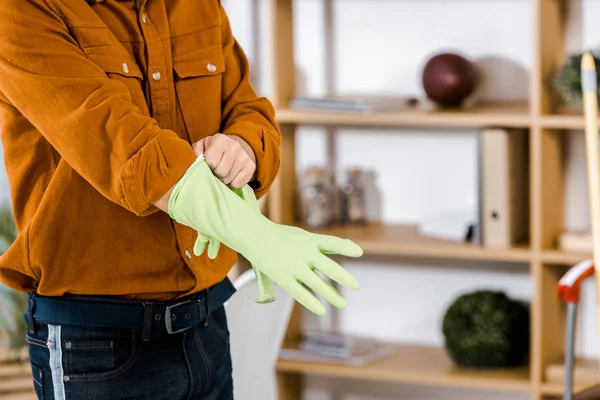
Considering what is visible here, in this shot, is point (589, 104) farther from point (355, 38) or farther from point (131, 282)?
point (355, 38)

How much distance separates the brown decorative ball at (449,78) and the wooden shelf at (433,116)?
4 cm

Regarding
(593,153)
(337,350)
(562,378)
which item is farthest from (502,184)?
(593,153)

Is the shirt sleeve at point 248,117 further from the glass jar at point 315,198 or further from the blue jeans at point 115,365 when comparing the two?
the glass jar at point 315,198

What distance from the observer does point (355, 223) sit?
290 centimetres

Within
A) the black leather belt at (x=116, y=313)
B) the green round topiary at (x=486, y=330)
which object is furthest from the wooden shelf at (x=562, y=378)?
the black leather belt at (x=116, y=313)

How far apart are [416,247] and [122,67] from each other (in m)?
1.56

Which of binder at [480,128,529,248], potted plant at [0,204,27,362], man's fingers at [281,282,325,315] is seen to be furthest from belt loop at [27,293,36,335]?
binder at [480,128,529,248]

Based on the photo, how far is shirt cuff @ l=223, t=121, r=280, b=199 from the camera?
126 centimetres

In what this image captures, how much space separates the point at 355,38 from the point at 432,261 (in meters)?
0.74

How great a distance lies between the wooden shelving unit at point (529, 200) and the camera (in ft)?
8.18

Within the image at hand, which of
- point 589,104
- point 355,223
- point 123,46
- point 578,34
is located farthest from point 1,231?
point 589,104

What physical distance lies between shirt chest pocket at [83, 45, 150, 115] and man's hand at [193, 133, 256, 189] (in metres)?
0.13

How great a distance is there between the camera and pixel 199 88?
4.39 feet

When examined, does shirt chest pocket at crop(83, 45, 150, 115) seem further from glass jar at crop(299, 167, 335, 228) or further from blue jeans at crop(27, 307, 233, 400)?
glass jar at crop(299, 167, 335, 228)
